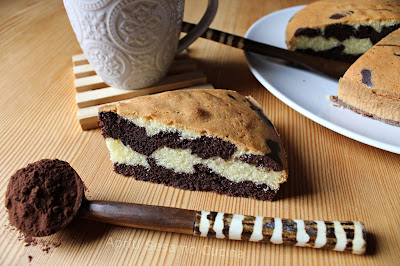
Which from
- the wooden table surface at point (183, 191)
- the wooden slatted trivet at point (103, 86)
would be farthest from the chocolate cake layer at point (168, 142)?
the wooden slatted trivet at point (103, 86)

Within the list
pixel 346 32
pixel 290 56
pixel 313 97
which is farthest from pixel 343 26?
pixel 313 97

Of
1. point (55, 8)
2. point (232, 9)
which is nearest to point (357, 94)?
point (232, 9)

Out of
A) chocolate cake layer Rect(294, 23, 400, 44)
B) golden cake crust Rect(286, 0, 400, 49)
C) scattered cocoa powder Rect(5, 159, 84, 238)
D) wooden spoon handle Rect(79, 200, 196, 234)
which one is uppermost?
golden cake crust Rect(286, 0, 400, 49)

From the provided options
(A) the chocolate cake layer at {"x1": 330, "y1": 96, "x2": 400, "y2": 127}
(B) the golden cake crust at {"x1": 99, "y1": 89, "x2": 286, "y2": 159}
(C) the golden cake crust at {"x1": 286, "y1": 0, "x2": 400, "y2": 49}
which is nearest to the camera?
(B) the golden cake crust at {"x1": 99, "y1": 89, "x2": 286, "y2": 159}

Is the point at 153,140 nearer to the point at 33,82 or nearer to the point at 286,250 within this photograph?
the point at 286,250

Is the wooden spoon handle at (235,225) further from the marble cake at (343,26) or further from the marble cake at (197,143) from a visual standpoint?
the marble cake at (343,26)

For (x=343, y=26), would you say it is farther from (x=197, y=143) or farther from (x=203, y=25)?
(x=197, y=143)

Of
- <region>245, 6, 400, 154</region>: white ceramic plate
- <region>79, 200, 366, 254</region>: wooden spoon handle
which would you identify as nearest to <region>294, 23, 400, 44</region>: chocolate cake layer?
<region>245, 6, 400, 154</region>: white ceramic plate

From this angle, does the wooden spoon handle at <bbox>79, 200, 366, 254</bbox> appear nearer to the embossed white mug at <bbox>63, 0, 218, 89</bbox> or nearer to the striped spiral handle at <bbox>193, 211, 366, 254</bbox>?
the striped spiral handle at <bbox>193, 211, 366, 254</bbox>
